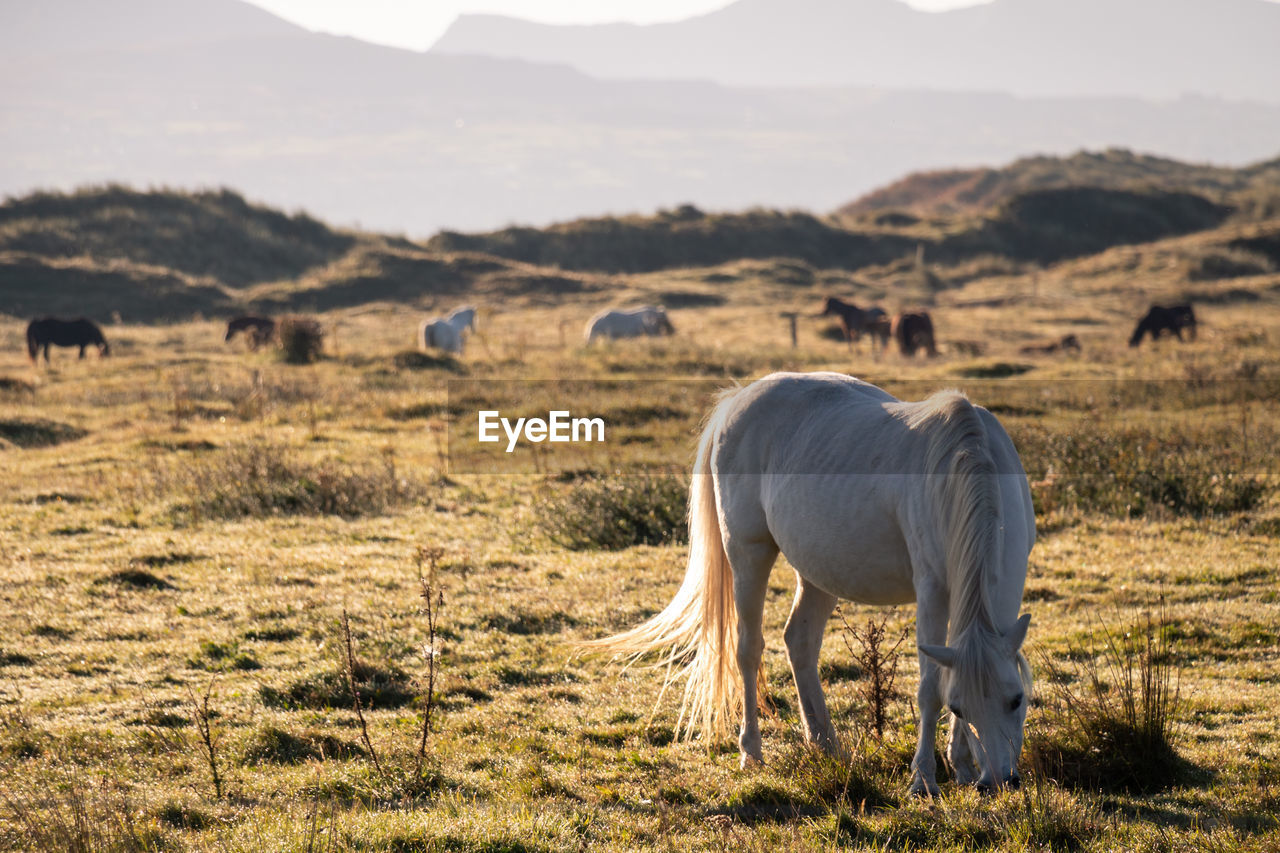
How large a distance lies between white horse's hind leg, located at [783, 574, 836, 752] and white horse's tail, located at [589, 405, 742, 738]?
0.37m

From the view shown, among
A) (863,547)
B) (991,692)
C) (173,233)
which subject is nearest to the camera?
(991,692)

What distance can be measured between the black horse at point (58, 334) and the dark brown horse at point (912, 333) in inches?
719

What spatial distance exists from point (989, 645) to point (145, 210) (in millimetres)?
46736

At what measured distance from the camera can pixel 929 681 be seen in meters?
3.74

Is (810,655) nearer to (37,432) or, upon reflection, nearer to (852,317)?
(37,432)

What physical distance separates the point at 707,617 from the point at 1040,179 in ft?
257

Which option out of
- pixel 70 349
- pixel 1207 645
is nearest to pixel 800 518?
pixel 1207 645

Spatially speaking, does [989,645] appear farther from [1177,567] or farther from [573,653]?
[1177,567]

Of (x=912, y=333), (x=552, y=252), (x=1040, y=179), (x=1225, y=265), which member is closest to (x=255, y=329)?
(x=912, y=333)

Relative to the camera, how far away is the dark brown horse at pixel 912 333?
22408 millimetres

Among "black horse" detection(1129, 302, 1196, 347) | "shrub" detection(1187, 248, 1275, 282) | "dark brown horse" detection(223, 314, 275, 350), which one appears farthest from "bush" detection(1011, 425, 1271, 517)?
"shrub" detection(1187, 248, 1275, 282)

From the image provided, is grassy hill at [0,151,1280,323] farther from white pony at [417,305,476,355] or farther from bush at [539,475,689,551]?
bush at [539,475,689,551]

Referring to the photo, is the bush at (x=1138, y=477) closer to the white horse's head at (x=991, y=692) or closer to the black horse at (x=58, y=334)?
the white horse's head at (x=991, y=692)

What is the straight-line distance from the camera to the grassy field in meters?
3.84
